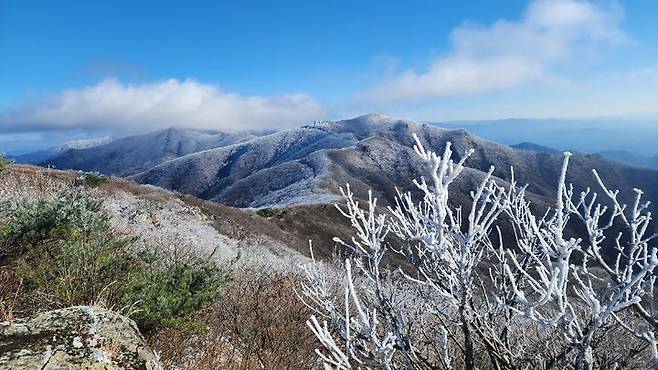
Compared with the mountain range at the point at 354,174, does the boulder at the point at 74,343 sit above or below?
above

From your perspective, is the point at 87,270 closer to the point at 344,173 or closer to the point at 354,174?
the point at 344,173

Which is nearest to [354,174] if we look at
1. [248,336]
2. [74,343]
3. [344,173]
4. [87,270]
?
[344,173]

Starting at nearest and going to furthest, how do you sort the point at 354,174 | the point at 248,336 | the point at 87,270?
the point at 87,270
the point at 248,336
the point at 354,174

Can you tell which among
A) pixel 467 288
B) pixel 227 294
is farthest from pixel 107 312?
pixel 227 294

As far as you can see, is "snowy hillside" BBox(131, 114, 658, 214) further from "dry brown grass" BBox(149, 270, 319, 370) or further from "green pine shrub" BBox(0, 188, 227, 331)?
"green pine shrub" BBox(0, 188, 227, 331)

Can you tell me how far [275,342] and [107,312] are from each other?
372 cm

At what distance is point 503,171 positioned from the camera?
171625 millimetres

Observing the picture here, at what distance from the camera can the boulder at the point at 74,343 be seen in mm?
3004

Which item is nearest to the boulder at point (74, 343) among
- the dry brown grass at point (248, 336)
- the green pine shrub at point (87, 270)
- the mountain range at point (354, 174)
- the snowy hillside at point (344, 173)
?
the green pine shrub at point (87, 270)

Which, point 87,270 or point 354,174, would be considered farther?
point 354,174

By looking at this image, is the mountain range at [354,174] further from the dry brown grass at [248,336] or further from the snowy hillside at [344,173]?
the dry brown grass at [248,336]

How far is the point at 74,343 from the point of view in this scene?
3199 mm

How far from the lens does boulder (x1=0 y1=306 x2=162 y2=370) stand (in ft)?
9.86

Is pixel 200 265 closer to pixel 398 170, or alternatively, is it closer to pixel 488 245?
pixel 488 245
